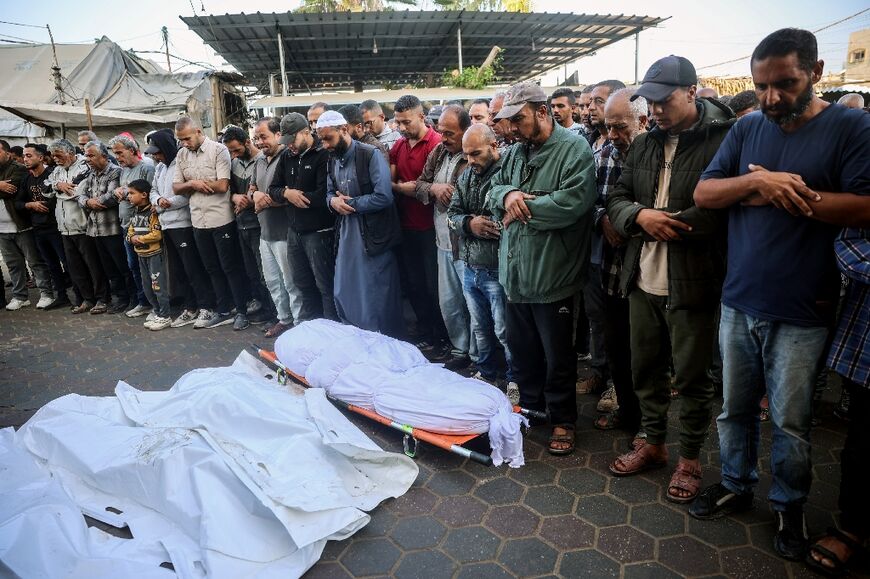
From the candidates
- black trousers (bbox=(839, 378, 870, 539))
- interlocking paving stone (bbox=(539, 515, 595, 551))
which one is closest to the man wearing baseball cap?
interlocking paving stone (bbox=(539, 515, 595, 551))

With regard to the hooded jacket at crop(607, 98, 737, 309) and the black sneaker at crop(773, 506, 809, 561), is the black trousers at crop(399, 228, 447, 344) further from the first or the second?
the black sneaker at crop(773, 506, 809, 561)

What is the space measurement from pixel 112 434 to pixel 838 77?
34119 mm

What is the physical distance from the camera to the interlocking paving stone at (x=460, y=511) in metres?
2.88

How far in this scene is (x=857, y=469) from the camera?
229 cm

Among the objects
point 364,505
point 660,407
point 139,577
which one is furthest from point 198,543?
point 660,407

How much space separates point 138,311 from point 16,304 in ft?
7.99

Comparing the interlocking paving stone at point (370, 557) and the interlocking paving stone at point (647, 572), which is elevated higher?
the interlocking paving stone at point (647, 572)

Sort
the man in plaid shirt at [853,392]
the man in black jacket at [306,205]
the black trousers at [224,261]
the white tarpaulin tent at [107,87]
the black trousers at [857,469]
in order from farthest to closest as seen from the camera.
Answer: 1. the white tarpaulin tent at [107,87]
2. the black trousers at [224,261]
3. the man in black jacket at [306,205]
4. the black trousers at [857,469]
5. the man in plaid shirt at [853,392]

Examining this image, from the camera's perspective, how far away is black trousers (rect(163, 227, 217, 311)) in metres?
6.51

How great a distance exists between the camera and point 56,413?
380cm

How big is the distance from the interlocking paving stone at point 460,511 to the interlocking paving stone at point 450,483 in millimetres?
70

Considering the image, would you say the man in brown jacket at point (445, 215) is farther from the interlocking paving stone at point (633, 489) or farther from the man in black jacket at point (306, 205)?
the interlocking paving stone at point (633, 489)

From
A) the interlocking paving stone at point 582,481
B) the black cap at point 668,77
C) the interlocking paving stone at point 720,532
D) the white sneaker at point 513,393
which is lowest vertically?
the interlocking paving stone at point 582,481

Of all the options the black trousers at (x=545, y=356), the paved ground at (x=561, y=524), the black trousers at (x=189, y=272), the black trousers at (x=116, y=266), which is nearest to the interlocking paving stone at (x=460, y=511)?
the paved ground at (x=561, y=524)
